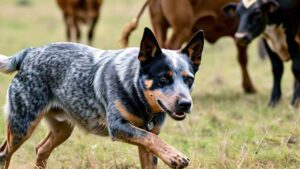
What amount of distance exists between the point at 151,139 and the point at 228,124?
346cm

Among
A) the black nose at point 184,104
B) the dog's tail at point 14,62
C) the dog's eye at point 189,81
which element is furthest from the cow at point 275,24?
the black nose at point 184,104

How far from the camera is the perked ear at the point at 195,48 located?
604 centimetres

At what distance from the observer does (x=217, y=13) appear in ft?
37.7

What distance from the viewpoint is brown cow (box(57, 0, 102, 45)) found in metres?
18.1

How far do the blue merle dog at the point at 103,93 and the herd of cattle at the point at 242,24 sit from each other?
129 inches

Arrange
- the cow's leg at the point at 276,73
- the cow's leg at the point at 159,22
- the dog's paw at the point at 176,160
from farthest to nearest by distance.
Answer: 1. the cow's leg at the point at 159,22
2. the cow's leg at the point at 276,73
3. the dog's paw at the point at 176,160

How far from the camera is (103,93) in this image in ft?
20.2

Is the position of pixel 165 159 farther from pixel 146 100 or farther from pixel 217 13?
pixel 217 13

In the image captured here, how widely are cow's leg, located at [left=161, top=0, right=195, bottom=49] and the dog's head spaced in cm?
509

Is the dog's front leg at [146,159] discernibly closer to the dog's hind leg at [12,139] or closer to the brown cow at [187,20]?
the dog's hind leg at [12,139]

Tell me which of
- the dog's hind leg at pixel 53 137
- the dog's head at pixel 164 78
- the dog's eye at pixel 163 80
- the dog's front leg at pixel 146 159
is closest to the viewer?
the dog's head at pixel 164 78

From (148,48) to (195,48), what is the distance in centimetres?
46

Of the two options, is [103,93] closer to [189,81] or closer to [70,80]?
[70,80]

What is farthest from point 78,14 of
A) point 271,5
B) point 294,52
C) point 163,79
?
point 163,79
